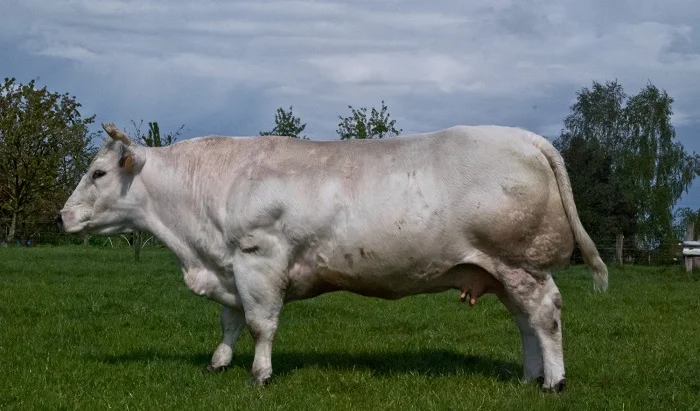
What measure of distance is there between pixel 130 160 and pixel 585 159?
35.9m

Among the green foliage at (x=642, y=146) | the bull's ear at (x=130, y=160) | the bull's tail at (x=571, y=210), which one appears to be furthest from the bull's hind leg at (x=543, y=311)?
the green foliage at (x=642, y=146)

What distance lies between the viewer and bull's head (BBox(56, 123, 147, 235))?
8117 millimetres

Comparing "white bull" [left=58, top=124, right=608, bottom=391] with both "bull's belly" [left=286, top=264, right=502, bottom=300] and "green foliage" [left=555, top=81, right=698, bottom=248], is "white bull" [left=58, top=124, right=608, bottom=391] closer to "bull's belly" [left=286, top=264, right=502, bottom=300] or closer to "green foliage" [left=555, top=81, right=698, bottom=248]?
"bull's belly" [left=286, top=264, right=502, bottom=300]

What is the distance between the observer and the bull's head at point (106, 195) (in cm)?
812

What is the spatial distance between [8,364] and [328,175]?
11.9 feet

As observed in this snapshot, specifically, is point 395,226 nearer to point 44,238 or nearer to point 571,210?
point 571,210

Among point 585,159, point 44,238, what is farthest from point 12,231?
point 585,159

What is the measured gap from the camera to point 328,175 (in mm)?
7168

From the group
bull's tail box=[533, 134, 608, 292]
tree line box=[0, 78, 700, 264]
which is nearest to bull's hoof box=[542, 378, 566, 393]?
bull's tail box=[533, 134, 608, 292]

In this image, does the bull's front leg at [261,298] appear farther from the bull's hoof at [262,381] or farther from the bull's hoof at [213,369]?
the bull's hoof at [213,369]

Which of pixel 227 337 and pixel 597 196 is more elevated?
pixel 597 196

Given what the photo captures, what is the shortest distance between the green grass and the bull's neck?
1.18 meters

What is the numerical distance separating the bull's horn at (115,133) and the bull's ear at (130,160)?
0.08 meters

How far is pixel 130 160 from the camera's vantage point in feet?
26.1
